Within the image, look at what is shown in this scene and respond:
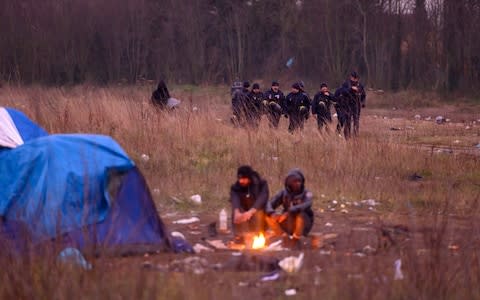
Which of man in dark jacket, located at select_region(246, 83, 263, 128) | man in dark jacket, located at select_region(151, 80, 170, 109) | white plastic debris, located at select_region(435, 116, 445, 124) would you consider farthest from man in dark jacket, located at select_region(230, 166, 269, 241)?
white plastic debris, located at select_region(435, 116, 445, 124)

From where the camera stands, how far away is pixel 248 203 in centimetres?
1012

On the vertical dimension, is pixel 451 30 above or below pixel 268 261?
above

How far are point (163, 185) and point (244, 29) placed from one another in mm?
41085

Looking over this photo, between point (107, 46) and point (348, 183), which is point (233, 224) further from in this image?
point (107, 46)

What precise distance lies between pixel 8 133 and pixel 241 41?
43.3 m

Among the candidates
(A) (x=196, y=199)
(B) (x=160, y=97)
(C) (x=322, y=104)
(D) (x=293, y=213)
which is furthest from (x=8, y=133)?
(B) (x=160, y=97)

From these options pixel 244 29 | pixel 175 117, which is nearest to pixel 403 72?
pixel 244 29

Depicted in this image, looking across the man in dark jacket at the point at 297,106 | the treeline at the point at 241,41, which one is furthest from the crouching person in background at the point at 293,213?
the treeline at the point at 241,41

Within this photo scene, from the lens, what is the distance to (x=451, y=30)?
42.6 m

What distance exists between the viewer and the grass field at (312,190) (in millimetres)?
6691

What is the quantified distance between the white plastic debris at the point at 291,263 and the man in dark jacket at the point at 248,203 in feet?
4.73

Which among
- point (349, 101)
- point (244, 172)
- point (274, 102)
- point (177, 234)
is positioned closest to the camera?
point (244, 172)

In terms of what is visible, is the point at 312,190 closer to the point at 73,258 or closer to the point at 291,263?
the point at 291,263

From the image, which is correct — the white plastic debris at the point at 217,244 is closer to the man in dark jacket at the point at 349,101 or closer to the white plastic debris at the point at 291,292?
the white plastic debris at the point at 291,292
